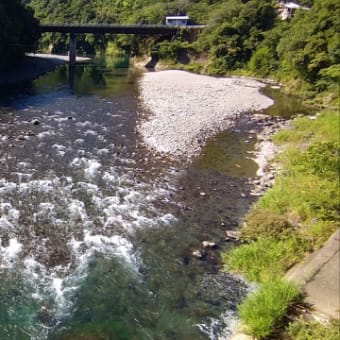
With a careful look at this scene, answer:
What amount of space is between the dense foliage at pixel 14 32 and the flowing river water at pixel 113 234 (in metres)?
22.3

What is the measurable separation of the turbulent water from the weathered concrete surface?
179 centimetres

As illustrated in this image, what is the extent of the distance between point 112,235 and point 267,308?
6.08 metres

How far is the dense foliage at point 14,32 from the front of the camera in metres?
41.1

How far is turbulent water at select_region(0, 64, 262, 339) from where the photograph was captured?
352 inches

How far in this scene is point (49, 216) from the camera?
43.8 feet

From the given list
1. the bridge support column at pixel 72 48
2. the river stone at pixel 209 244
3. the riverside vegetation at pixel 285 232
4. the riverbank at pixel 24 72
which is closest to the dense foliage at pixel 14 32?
the riverbank at pixel 24 72

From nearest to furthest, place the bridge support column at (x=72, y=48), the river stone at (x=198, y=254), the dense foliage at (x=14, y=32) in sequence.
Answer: the river stone at (x=198, y=254) < the dense foliage at (x=14, y=32) < the bridge support column at (x=72, y=48)

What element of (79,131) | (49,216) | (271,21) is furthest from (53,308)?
(271,21)

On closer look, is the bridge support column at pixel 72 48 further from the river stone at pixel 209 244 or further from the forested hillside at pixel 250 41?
the river stone at pixel 209 244

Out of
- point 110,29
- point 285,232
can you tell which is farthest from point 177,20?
point 285,232

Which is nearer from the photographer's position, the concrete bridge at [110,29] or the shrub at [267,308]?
the shrub at [267,308]

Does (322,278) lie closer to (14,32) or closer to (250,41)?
(14,32)

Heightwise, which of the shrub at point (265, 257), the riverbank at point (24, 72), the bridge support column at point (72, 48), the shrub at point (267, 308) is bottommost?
the shrub at point (265, 257)

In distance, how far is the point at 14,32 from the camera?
44.0 m
